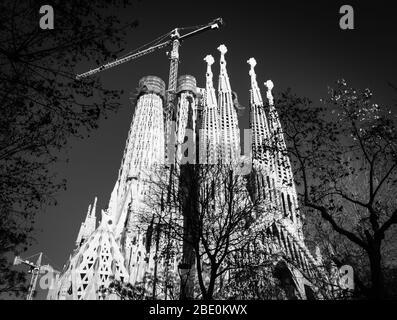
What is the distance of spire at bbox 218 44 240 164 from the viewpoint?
165 feet

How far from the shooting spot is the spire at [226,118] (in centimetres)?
5019

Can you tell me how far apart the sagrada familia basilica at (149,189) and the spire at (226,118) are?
0.18m

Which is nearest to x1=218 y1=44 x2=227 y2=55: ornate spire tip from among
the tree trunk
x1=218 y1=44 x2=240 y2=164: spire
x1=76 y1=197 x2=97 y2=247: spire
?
x1=218 y1=44 x2=240 y2=164: spire

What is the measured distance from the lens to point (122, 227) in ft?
111

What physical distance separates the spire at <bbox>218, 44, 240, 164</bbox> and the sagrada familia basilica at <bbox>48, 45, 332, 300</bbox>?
177mm

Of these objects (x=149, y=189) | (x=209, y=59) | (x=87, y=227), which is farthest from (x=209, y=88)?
(x=87, y=227)

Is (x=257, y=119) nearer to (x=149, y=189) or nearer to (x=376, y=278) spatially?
(x=149, y=189)

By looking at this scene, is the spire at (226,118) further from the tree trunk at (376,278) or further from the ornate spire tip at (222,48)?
the tree trunk at (376,278)

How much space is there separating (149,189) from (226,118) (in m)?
22.5

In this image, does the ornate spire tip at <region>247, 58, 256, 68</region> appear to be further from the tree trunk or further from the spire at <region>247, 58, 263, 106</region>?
the tree trunk

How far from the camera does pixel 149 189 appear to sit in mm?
37875

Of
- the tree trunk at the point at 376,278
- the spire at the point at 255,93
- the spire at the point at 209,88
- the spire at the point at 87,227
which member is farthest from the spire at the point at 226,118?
the tree trunk at the point at 376,278
